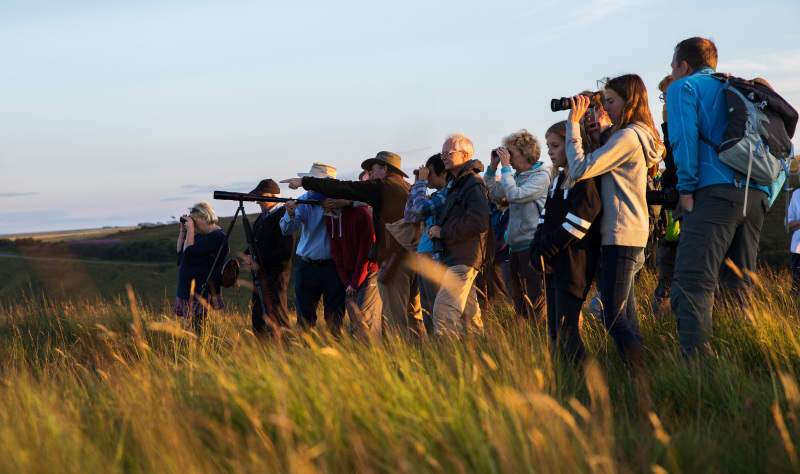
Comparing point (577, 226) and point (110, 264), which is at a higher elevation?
point (577, 226)

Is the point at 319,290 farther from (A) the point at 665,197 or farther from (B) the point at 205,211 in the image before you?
(A) the point at 665,197

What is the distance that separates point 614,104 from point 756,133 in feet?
2.95

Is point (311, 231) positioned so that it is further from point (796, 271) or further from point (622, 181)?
point (796, 271)

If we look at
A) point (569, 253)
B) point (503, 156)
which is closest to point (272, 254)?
point (503, 156)

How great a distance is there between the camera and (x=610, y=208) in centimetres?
438

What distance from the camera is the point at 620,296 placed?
422 cm

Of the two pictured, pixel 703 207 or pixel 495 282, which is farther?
pixel 495 282

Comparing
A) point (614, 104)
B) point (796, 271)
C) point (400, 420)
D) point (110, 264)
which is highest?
point (614, 104)

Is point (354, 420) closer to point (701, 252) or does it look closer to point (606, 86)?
point (701, 252)

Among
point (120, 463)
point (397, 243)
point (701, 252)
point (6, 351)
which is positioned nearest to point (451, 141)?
point (397, 243)

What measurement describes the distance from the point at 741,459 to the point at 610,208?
1.95 meters

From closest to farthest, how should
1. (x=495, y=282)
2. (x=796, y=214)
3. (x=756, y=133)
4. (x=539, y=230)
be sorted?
(x=756, y=133) → (x=539, y=230) → (x=796, y=214) → (x=495, y=282)

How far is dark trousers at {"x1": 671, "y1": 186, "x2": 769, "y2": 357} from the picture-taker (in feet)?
13.2

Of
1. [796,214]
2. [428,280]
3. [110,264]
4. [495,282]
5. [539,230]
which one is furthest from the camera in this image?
[110,264]
